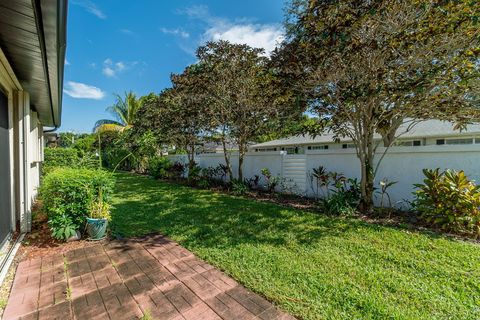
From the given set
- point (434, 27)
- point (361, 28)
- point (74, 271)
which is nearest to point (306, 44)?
point (361, 28)

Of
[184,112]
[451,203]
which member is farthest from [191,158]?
[451,203]

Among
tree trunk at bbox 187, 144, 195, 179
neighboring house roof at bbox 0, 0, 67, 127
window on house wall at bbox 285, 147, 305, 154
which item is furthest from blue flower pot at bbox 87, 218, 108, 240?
window on house wall at bbox 285, 147, 305, 154

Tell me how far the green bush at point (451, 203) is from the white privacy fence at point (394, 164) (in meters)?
0.69

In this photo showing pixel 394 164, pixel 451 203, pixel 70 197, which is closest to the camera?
pixel 70 197

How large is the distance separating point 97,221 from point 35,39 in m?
2.89

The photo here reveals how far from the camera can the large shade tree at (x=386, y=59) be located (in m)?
4.34

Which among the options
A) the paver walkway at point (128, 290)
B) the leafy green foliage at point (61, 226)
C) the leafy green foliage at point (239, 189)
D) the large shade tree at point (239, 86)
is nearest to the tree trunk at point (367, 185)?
the large shade tree at point (239, 86)

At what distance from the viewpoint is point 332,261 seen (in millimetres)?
3443

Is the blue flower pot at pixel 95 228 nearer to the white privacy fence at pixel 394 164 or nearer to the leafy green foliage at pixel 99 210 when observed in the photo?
the leafy green foliage at pixel 99 210

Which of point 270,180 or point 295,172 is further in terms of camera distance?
point 270,180

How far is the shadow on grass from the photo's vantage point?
4438 mm

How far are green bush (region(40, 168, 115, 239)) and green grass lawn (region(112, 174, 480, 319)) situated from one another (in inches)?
37.0

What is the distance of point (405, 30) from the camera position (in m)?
4.49

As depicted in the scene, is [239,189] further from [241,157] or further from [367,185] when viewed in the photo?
[367,185]
